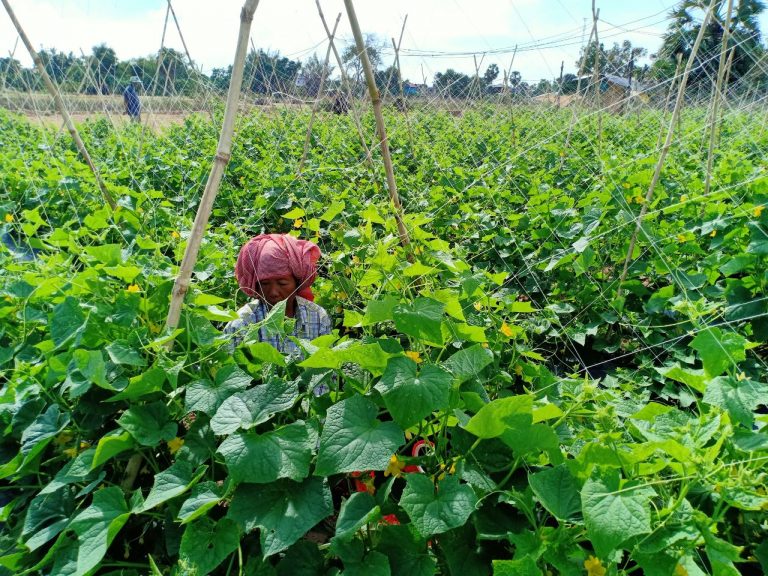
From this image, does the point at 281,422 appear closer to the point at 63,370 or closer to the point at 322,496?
the point at 322,496

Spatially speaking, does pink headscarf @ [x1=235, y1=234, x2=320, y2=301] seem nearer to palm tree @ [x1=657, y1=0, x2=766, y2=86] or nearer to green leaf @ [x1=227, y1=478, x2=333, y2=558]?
green leaf @ [x1=227, y1=478, x2=333, y2=558]

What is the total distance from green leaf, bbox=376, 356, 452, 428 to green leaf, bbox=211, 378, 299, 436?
0.72 ft

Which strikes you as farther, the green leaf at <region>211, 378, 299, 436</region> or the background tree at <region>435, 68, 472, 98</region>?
the background tree at <region>435, 68, 472, 98</region>

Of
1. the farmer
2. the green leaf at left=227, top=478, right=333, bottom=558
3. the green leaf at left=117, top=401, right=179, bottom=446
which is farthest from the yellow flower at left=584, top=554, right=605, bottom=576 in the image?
the farmer

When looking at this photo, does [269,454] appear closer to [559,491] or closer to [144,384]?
[144,384]

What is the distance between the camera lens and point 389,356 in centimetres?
113

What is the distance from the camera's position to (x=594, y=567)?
36.9 inches

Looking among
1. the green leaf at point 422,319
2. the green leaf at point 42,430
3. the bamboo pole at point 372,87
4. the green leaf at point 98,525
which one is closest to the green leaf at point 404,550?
the green leaf at point 422,319

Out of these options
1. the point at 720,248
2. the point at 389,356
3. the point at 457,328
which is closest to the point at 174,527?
the point at 389,356

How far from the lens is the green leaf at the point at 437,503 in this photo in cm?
96

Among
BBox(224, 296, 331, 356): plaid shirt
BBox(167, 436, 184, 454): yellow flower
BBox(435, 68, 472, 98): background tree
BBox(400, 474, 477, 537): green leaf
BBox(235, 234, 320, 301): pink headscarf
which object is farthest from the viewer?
BBox(435, 68, 472, 98): background tree

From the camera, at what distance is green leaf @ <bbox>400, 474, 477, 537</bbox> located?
0.96 m

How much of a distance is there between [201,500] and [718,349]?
114cm

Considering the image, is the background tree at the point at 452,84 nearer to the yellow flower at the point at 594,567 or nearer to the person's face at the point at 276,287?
the person's face at the point at 276,287
